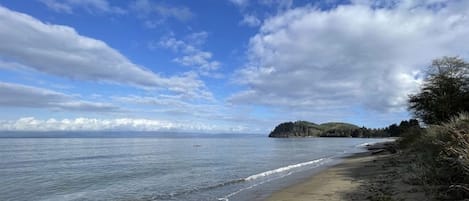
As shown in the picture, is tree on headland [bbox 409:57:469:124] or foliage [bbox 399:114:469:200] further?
tree on headland [bbox 409:57:469:124]

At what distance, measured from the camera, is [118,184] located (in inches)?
1063

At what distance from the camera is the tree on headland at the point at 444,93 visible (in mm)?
46219

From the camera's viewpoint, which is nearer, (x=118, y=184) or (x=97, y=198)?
(x=97, y=198)

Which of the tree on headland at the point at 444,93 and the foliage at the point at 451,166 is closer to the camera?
the foliage at the point at 451,166

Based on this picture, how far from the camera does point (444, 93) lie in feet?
158

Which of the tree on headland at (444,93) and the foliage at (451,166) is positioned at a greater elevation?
the tree on headland at (444,93)

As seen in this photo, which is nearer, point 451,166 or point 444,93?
point 451,166

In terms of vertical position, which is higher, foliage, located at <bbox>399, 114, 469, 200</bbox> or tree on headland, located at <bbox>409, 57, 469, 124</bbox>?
tree on headland, located at <bbox>409, 57, 469, 124</bbox>

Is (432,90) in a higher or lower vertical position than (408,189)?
higher

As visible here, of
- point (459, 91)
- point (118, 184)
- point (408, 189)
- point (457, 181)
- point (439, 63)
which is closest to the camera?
point (457, 181)

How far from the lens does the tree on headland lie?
4622 cm

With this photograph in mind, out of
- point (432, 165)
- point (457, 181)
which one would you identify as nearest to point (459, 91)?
point (432, 165)

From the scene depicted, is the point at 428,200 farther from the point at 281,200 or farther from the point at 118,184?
the point at 118,184

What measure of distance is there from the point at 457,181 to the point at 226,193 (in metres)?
11.3
